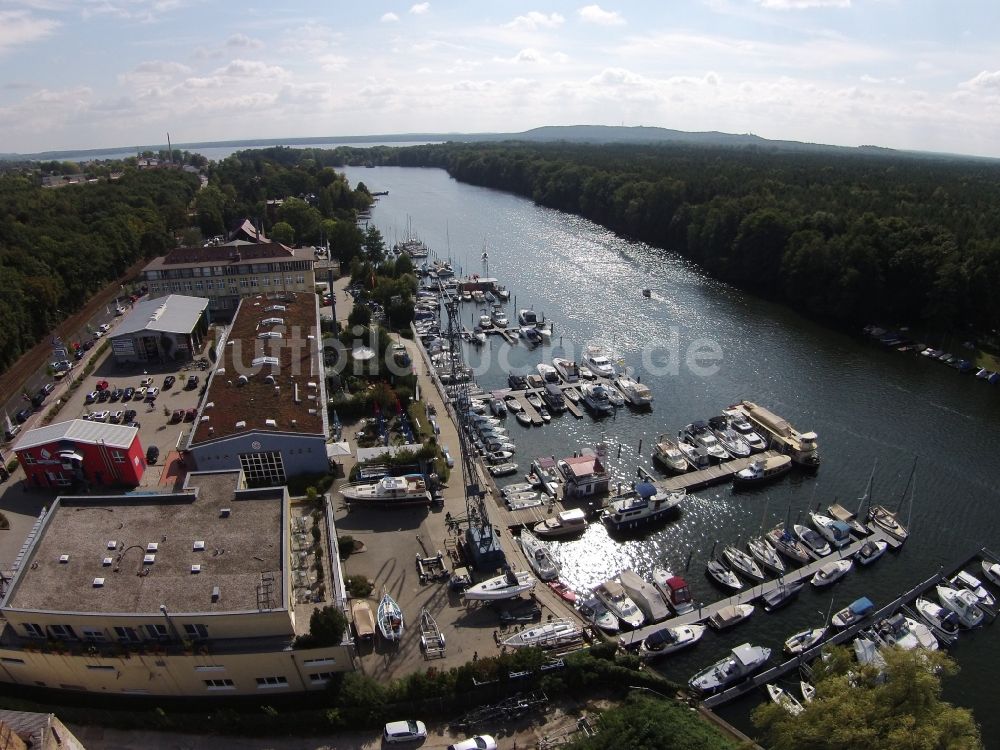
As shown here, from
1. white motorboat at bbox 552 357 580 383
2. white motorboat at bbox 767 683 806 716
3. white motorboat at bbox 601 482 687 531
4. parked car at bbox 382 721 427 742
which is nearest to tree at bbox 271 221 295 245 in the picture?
white motorboat at bbox 552 357 580 383

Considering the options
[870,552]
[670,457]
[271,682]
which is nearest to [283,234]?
[670,457]

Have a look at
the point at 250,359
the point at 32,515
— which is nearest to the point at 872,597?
the point at 250,359

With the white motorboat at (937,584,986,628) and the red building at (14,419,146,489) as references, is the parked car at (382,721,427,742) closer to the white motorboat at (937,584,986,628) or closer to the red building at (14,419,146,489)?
the red building at (14,419,146,489)

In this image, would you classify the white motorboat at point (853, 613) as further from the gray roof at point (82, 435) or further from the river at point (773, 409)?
the gray roof at point (82, 435)

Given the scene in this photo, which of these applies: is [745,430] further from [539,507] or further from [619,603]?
[619,603]

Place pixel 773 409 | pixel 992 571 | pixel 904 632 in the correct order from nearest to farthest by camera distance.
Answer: pixel 904 632 → pixel 992 571 → pixel 773 409

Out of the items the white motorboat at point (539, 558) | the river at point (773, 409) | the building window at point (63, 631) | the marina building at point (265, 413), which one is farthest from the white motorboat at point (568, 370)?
the building window at point (63, 631)
